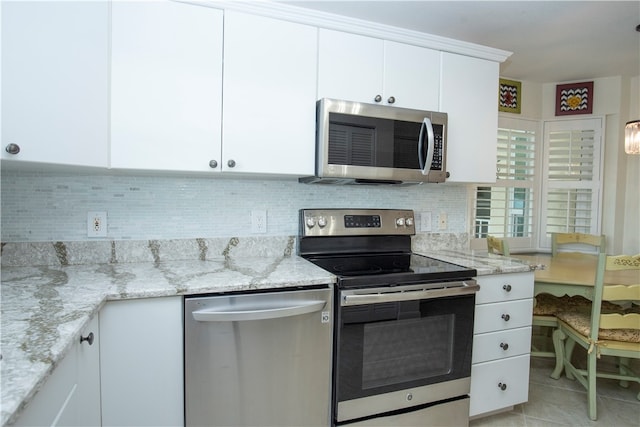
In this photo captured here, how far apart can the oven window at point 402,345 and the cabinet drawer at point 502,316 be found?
13 cm

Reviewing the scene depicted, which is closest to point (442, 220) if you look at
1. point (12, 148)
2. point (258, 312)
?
point (258, 312)

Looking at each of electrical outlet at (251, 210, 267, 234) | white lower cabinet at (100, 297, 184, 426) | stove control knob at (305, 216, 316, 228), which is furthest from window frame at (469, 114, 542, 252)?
white lower cabinet at (100, 297, 184, 426)

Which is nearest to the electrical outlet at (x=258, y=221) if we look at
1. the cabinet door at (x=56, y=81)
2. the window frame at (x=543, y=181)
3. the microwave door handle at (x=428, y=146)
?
the cabinet door at (x=56, y=81)

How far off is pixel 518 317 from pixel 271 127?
164 centimetres

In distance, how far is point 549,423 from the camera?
2012 millimetres

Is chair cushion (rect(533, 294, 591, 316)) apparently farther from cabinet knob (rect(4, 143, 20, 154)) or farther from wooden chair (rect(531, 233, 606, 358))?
cabinet knob (rect(4, 143, 20, 154))

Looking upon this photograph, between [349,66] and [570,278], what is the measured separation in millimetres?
1829

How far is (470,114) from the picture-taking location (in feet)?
6.96

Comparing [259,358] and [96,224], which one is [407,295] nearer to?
[259,358]

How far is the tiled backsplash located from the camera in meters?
1.65

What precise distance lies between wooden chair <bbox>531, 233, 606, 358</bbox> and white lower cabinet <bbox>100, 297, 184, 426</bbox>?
2194mm

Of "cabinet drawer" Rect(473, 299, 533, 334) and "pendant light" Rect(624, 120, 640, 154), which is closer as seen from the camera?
"cabinet drawer" Rect(473, 299, 533, 334)

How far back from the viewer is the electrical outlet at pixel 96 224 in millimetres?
1730

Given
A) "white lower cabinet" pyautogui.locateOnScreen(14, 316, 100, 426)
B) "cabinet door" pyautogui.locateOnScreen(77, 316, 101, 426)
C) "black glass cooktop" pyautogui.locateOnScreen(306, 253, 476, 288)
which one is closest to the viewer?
"white lower cabinet" pyautogui.locateOnScreen(14, 316, 100, 426)
